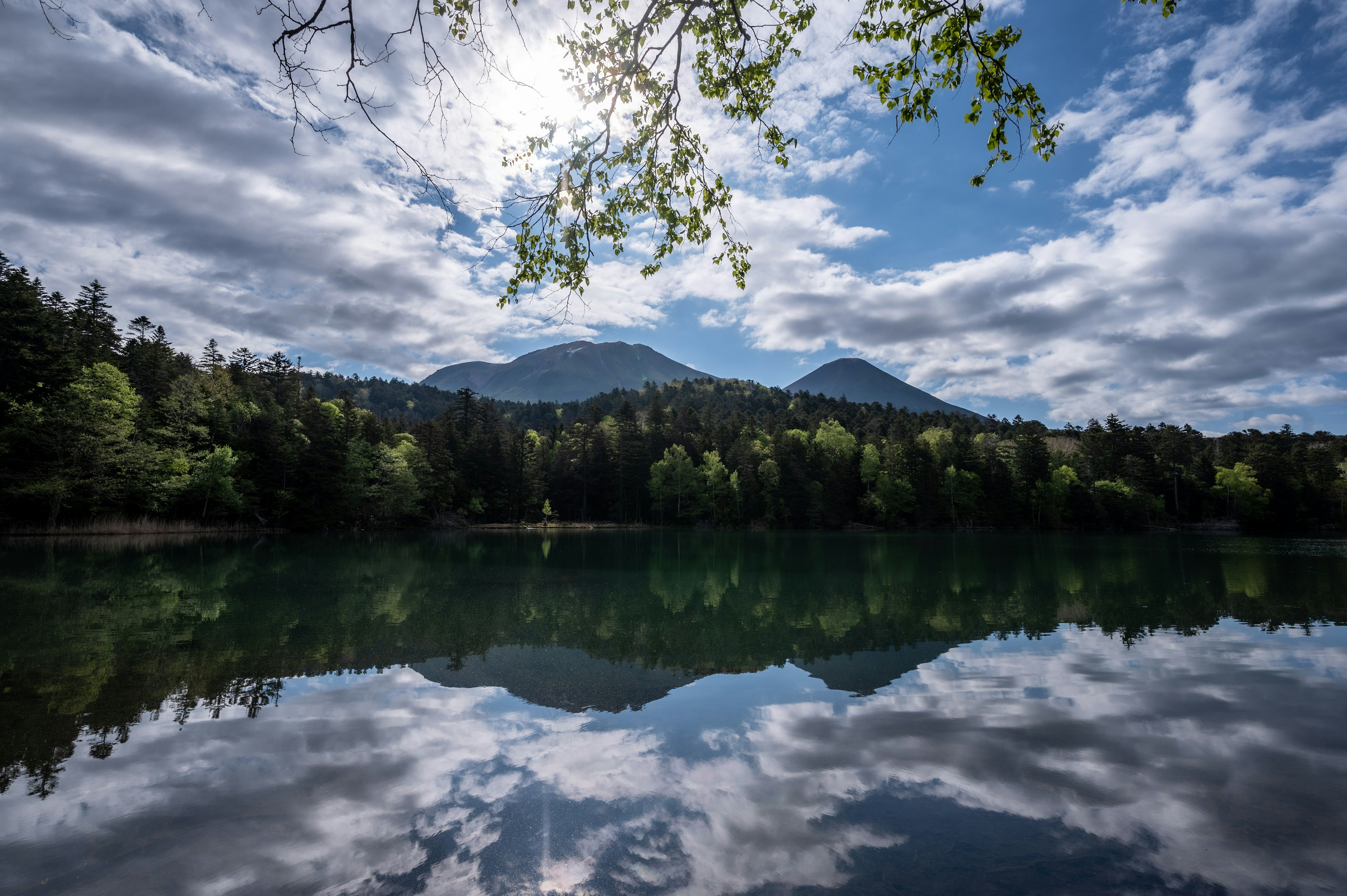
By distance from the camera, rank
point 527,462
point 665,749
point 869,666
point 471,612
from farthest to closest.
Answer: point 527,462 → point 471,612 → point 869,666 → point 665,749

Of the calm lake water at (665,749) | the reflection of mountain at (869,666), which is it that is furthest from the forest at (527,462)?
the reflection of mountain at (869,666)

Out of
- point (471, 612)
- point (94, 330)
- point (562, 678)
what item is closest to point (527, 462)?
point (94, 330)

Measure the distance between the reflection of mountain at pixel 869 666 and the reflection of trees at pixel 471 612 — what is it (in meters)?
0.52

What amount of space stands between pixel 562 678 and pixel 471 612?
6.29m

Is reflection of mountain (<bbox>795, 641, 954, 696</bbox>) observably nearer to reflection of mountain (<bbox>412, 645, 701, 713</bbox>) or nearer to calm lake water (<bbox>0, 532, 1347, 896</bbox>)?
calm lake water (<bbox>0, 532, 1347, 896</bbox>)

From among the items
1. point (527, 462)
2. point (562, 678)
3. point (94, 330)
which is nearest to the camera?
point (562, 678)

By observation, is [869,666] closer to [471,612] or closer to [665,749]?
[665,749]

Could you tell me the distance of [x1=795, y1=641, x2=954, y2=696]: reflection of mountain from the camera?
846 cm

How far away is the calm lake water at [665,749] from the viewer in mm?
3969

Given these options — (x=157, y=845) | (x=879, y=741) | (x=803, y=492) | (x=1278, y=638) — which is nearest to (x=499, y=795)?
(x=157, y=845)

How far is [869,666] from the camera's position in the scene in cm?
945

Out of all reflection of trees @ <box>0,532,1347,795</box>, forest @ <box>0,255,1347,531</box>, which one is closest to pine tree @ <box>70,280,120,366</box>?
forest @ <box>0,255,1347,531</box>

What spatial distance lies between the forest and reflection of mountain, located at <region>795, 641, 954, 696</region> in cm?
4616

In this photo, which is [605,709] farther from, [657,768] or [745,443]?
[745,443]
